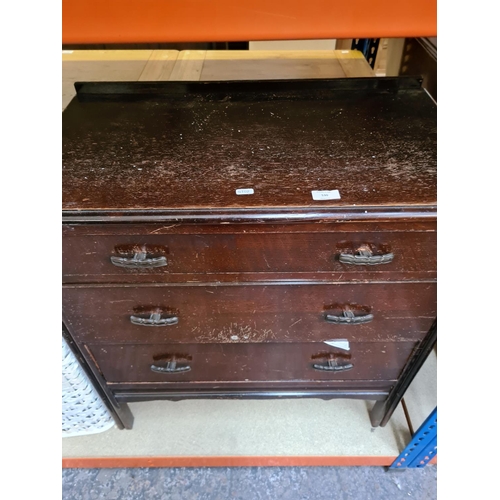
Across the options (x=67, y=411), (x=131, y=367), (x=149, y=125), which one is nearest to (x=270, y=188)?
(x=149, y=125)

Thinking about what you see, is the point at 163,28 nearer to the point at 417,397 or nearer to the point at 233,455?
the point at 233,455

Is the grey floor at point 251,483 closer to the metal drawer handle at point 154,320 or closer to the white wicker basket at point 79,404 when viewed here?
the white wicker basket at point 79,404

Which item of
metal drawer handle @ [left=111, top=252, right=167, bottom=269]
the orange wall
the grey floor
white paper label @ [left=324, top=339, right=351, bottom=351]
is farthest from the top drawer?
the grey floor

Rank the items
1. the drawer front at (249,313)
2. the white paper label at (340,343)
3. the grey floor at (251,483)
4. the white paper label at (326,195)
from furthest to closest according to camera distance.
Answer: the grey floor at (251,483) < the white paper label at (340,343) < the drawer front at (249,313) < the white paper label at (326,195)

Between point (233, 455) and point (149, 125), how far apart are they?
88cm

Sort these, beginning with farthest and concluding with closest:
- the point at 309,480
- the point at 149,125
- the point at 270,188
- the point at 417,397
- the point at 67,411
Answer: the point at 417,397, the point at 309,480, the point at 67,411, the point at 149,125, the point at 270,188

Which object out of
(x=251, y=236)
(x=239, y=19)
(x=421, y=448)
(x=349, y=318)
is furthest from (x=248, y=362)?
(x=239, y=19)

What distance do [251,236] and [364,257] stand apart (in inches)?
7.3

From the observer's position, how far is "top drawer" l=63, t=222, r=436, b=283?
63 centimetres

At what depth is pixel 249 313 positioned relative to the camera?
78 centimetres

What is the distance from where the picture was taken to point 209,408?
1.22 m

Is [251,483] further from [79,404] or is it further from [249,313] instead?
[249,313]

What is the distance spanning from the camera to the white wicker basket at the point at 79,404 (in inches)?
33.9

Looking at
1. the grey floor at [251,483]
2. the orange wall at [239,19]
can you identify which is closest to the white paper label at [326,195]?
the orange wall at [239,19]
